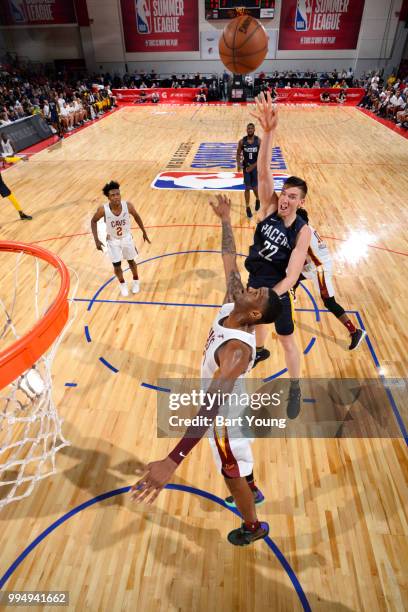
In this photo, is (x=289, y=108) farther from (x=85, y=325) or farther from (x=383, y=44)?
(x=85, y=325)

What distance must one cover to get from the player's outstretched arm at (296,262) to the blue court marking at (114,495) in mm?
1615

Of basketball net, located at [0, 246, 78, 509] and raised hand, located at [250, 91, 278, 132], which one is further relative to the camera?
raised hand, located at [250, 91, 278, 132]

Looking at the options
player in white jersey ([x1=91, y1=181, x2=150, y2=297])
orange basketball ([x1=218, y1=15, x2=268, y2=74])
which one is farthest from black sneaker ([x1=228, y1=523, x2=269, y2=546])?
orange basketball ([x1=218, y1=15, x2=268, y2=74])

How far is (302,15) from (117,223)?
2484cm

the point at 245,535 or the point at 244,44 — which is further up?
the point at 244,44

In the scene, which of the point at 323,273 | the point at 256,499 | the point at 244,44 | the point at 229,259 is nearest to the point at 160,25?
the point at 244,44

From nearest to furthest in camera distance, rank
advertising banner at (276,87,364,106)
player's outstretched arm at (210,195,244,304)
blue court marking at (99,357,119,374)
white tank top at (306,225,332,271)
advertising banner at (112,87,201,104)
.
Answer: player's outstretched arm at (210,195,244,304), white tank top at (306,225,332,271), blue court marking at (99,357,119,374), advertising banner at (276,87,364,106), advertising banner at (112,87,201,104)

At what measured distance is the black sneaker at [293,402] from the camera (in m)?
3.52

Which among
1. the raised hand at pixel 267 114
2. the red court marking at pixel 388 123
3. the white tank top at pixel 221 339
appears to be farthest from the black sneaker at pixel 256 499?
the red court marking at pixel 388 123

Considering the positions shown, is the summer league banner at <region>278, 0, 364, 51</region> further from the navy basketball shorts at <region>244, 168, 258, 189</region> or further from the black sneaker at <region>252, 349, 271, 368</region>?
the black sneaker at <region>252, 349, 271, 368</region>

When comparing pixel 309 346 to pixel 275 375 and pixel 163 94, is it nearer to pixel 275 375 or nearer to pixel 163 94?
pixel 275 375

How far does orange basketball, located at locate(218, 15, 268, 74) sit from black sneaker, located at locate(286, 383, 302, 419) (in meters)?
6.73

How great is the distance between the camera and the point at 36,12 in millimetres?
24016

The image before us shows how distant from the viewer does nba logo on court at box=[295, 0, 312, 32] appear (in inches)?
884
